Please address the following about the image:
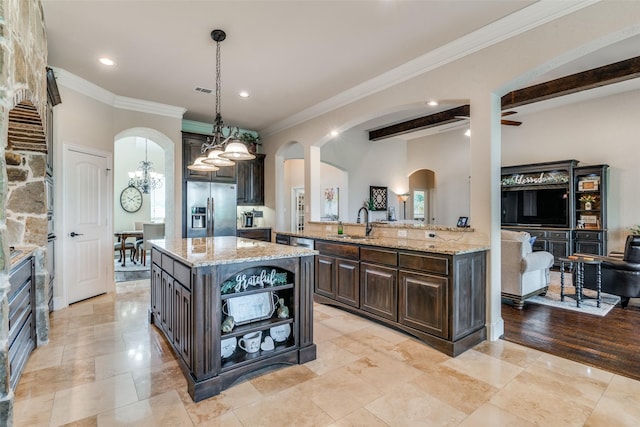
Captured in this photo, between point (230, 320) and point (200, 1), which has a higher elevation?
point (200, 1)

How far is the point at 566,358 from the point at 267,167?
572 cm

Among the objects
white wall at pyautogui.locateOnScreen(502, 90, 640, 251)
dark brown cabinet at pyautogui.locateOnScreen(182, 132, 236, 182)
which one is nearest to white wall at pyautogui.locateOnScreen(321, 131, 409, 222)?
dark brown cabinet at pyautogui.locateOnScreen(182, 132, 236, 182)

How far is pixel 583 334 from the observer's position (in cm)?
327

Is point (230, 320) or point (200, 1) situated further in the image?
point (200, 1)

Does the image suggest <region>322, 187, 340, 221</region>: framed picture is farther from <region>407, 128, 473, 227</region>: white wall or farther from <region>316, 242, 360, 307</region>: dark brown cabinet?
<region>316, 242, 360, 307</region>: dark brown cabinet

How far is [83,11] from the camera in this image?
9.39 ft

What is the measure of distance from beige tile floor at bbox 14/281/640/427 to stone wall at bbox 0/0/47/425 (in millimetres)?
583

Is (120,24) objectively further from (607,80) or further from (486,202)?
(607,80)

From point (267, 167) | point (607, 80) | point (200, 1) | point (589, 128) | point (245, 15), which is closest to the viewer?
point (200, 1)

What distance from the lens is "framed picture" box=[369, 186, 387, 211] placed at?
8.54 m

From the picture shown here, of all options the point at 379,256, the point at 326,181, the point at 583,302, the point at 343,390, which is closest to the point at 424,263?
the point at 379,256

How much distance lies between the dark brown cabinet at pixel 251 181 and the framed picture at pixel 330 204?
7.12ft

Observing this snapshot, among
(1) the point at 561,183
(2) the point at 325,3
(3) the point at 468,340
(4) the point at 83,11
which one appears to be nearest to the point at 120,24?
(4) the point at 83,11

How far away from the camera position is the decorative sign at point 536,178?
6480mm
